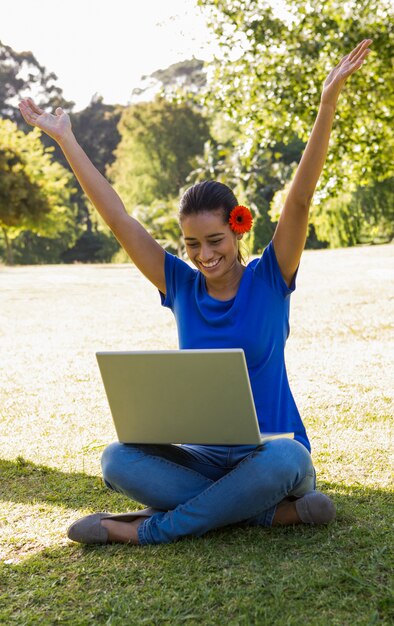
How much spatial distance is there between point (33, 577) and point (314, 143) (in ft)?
5.18

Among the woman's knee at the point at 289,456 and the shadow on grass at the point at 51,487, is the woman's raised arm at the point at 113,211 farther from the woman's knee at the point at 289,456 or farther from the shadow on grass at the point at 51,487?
the shadow on grass at the point at 51,487

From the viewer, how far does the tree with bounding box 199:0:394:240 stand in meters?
10.8

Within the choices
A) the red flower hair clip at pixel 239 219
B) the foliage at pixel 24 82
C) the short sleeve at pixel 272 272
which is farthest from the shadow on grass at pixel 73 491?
the foliage at pixel 24 82

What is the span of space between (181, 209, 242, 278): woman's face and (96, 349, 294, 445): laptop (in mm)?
422

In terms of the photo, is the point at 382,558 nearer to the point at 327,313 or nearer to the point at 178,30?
the point at 327,313

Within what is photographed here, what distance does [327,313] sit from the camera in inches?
393

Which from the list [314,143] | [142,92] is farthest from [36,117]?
[142,92]

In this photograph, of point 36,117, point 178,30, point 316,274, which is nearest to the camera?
point 36,117

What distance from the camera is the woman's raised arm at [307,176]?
272 centimetres

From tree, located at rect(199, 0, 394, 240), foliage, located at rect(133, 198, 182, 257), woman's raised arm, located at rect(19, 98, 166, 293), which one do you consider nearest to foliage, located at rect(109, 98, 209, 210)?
foliage, located at rect(133, 198, 182, 257)

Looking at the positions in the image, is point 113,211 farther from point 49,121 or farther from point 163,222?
point 163,222

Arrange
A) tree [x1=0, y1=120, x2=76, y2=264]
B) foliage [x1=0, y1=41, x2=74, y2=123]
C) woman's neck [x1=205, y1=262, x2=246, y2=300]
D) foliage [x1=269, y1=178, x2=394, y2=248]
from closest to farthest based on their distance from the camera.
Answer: woman's neck [x1=205, y1=262, x2=246, y2=300]
foliage [x1=269, y1=178, x2=394, y2=248]
tree [x1=0, y1=120, x2=76, y2=264]
foliage [x1=0, y1=41, x2=74, y2=123]

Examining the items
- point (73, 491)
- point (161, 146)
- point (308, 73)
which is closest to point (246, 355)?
point (73, 491)

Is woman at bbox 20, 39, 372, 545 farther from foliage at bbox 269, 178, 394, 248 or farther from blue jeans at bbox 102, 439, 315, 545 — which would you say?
foliage at bbox 269, 178, 394, 248
